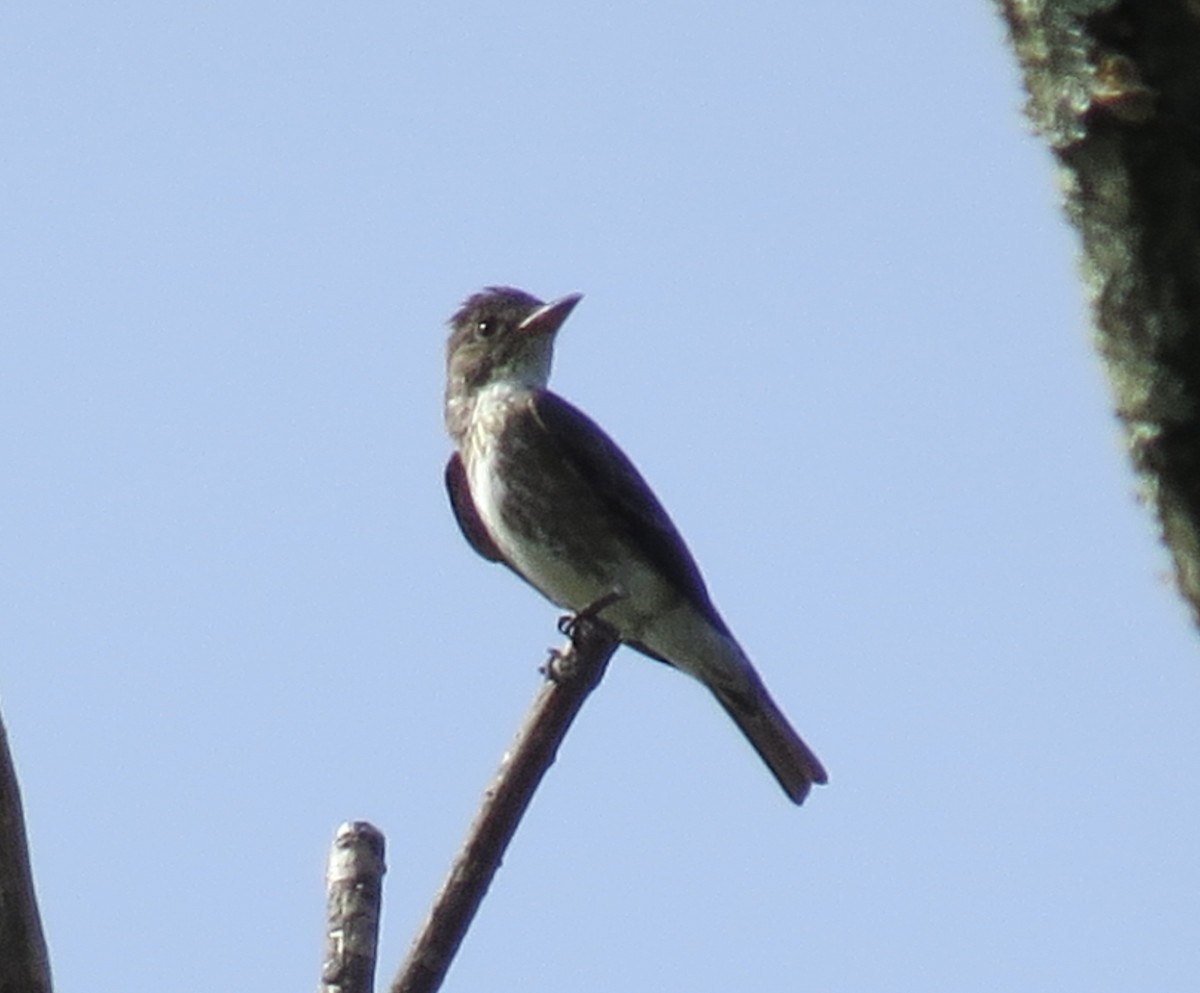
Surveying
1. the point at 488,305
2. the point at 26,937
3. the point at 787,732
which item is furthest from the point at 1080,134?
the point at 488,305

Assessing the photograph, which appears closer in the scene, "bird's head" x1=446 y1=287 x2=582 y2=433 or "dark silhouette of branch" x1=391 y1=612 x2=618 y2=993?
"dark silhouette of branch" x1=391 y1=612 x2=618 y2=993

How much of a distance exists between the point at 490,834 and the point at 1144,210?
265 cm

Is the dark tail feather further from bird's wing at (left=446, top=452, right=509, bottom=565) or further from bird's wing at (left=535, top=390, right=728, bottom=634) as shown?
bird's wing at (left=446, top=452, right=509, bottom=565)

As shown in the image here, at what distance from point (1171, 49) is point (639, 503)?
22.4 ft

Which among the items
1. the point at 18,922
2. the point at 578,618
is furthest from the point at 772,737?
the point at 18,922

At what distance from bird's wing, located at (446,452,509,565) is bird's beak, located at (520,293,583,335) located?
733 mm

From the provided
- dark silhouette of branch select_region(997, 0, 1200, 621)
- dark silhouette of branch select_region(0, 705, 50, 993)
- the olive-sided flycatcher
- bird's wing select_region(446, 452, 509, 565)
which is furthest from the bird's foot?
dark silhouette of branch select_region(997, 0, 1200, 621)

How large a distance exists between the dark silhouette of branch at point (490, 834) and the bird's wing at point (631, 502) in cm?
335

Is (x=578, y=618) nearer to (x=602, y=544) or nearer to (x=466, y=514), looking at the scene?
(x=602, y=544)

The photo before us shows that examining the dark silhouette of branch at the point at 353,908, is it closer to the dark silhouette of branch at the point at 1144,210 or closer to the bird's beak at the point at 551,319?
the dark silhouette of branch at the point at 1144,210

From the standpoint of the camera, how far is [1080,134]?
1172 millimetres

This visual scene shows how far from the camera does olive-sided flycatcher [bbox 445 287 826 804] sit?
7668 mm

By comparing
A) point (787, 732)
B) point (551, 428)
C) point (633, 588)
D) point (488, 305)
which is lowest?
point (787, 732)

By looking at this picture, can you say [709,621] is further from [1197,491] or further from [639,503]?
[1197,491]
